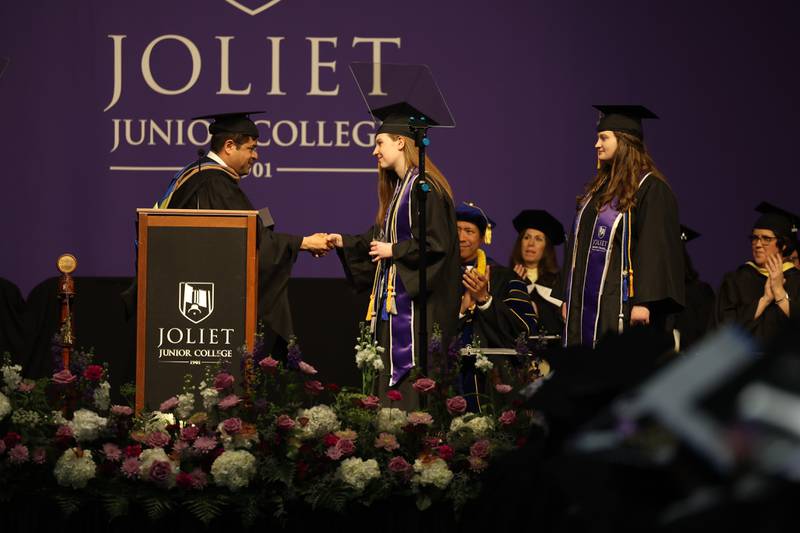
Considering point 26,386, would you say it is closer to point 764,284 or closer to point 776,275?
point 776,275

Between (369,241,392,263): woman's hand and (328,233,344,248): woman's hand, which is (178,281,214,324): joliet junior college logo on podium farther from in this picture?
(328,233,344,248): woman's hand

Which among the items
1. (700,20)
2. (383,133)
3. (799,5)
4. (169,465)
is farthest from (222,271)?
(799,5)

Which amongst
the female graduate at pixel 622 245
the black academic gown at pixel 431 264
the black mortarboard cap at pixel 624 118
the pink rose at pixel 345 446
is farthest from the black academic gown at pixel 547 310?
the pink rose at pixel 345 446

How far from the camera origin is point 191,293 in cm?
560

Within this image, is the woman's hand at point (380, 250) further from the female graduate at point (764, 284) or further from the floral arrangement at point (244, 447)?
the female graduate at point (764, 284)

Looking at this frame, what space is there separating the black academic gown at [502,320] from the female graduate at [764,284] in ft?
5.59

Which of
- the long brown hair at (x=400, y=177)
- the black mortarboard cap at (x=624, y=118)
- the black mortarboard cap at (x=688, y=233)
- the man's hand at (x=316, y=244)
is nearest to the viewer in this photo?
the black mortarboard cap at (x=624, y=118)

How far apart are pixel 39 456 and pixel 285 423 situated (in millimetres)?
769

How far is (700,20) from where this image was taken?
29.5ft

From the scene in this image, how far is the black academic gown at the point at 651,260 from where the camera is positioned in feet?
18.4

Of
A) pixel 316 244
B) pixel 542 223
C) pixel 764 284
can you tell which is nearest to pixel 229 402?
pixel 316 244

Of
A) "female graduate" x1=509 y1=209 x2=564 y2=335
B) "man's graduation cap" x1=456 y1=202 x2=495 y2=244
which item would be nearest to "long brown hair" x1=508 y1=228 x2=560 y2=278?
"female graduate" x1=509 y1=209 x2=564 y2=335

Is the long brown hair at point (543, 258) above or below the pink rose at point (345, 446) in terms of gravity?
above

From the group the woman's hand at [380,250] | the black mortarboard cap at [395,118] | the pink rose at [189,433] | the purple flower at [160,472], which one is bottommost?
the purple flower at [160,472]
